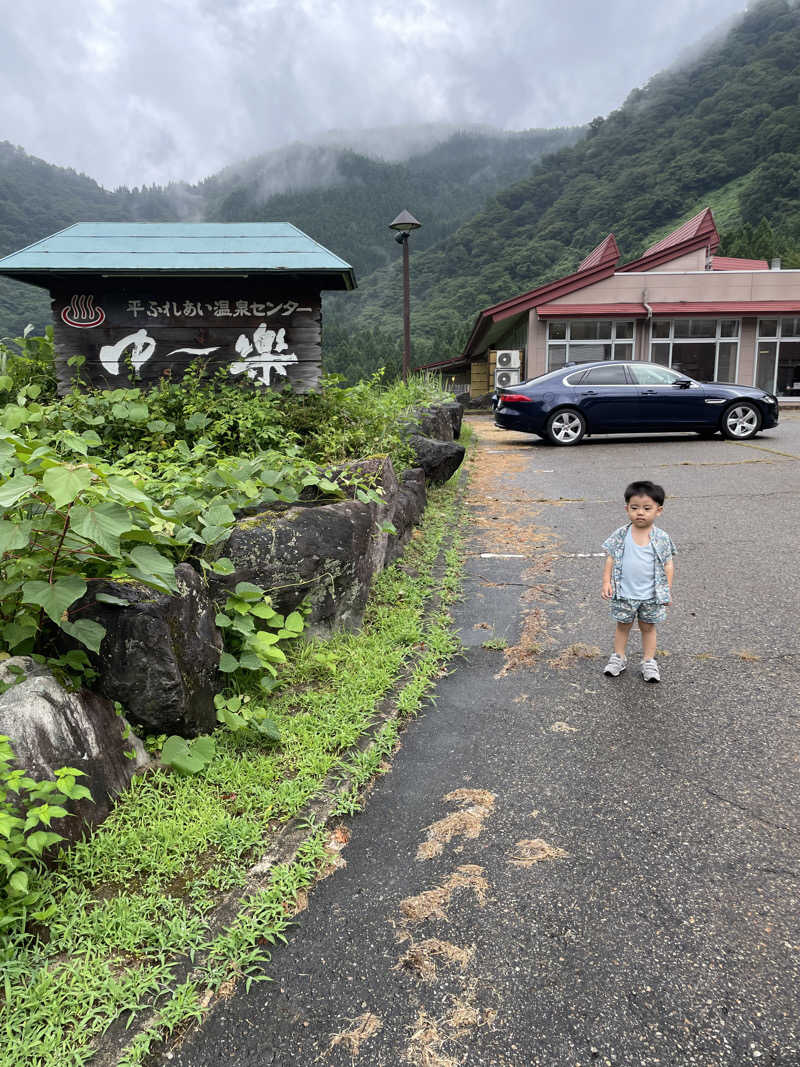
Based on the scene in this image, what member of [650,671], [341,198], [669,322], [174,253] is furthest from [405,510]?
[341,198]

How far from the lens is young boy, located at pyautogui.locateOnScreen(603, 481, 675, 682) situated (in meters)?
3.34

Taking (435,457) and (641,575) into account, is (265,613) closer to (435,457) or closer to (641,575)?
(641,575)

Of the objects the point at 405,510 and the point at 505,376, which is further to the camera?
the point at 505,376

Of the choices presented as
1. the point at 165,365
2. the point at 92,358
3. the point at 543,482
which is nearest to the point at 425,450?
the point at 543,482

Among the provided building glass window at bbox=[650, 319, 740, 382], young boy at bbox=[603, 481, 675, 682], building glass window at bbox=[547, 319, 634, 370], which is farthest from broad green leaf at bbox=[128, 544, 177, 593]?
building glass window at bbox=[650, 319, 740, 382]

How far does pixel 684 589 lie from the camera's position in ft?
15.2

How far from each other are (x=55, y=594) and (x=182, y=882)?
3.11 ft

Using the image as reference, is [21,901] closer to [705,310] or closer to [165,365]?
[165,365]

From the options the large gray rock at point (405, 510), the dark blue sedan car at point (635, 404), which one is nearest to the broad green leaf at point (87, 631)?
the large gray rock at point (405, 510)

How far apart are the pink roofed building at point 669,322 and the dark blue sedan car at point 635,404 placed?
391 inches

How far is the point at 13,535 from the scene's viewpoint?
6.88ft

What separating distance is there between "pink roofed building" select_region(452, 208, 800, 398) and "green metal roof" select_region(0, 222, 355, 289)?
51.7 feet

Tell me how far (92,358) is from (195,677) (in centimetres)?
571

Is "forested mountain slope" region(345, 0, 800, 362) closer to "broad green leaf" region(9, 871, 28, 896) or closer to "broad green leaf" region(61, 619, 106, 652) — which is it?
"broad green leaf" region(61, 619, 106, 652)
